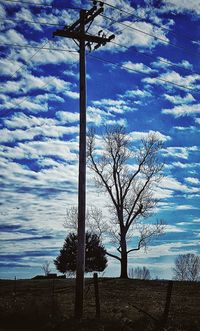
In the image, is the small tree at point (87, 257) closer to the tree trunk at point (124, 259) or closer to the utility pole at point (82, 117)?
the tree trunk at point (124, 259)

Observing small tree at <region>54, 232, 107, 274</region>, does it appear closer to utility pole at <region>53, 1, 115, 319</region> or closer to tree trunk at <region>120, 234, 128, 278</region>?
tree trunk at <region>120, 234, 128, 278</region>

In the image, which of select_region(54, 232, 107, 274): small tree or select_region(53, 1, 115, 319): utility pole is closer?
select_region(53, 1, 115, 319): utility pole

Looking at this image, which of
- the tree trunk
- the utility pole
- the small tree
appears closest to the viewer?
the utility pole

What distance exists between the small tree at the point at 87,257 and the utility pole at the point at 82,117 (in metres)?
45.1

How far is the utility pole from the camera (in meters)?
15.0

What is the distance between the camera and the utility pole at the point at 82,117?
589 inches

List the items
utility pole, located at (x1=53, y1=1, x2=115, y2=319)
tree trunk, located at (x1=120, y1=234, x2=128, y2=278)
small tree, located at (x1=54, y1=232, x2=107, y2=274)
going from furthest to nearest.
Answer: small tree, located at (x1=54, y1=232, x2=107, y2=274)
tree trunk, located at (x1=120, y1=234, x2=128, y2=278)
utility pole, located at (x1=53, y1=1, x2=115, y2=319)

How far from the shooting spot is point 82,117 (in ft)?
53.3

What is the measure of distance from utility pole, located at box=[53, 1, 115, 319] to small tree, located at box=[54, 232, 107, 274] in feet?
148

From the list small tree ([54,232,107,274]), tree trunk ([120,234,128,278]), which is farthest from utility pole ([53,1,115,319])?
small tree ([54,232,107,274])

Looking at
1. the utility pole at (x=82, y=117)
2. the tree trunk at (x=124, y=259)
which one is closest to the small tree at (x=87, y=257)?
the tree trunk at (x=124, y=259)

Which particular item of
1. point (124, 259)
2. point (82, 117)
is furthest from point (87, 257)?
point (82, 117)

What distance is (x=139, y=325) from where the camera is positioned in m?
12.8

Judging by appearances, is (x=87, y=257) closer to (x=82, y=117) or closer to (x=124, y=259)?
(x=124, y=259)
